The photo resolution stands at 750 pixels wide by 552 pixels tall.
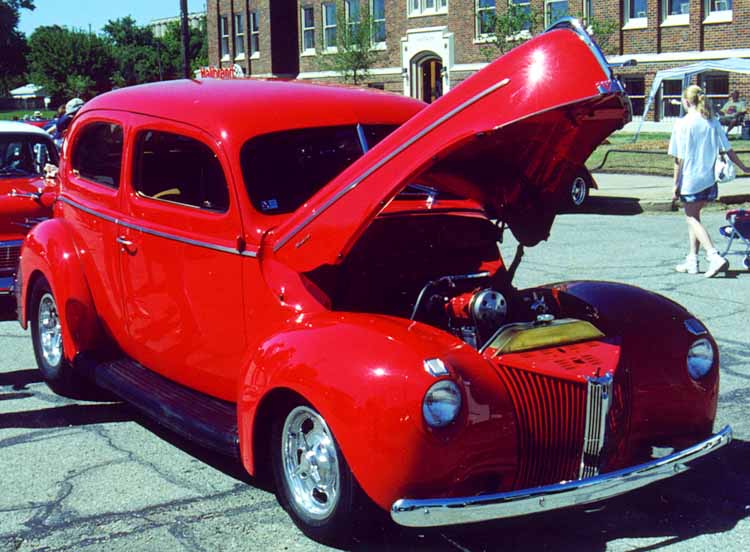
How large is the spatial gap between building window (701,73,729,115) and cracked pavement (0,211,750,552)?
92.7 ft

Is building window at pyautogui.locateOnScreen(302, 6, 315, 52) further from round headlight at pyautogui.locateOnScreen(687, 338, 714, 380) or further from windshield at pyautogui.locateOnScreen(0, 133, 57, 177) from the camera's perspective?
round headlight at pyautogui.locateOnScreen(687, 338, 714, 380)

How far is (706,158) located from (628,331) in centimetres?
642

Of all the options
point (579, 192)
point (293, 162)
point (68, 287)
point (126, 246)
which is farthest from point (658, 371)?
point (579, 192)

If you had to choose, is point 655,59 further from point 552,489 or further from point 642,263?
point 552,489

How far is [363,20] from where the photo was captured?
136 ft

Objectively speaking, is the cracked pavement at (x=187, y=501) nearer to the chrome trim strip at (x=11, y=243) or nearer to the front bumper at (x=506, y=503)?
the front bumper at (x=506, y=503)

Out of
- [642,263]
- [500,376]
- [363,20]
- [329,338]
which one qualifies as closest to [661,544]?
[500,376]

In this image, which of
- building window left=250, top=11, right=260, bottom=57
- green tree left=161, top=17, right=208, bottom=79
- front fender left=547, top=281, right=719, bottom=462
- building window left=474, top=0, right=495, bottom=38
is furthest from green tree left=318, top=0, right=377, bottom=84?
green tree left=161, top=17, right=208, bottom=79

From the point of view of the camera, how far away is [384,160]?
157 inches

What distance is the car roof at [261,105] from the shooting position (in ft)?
16.4

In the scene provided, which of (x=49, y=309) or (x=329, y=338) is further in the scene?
(x=49, y=309)

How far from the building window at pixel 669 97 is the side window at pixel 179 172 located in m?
31.1

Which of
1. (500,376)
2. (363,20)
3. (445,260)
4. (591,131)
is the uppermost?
(363,20)

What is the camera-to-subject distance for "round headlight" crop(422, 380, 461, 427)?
359 centimetres
